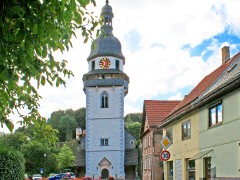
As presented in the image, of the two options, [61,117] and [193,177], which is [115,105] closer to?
[193,177]

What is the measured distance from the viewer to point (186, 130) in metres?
24.9

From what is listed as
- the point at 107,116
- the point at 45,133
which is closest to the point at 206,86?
the point at 45,133

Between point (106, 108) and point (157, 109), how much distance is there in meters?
28.0

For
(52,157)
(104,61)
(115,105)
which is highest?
(104,61)

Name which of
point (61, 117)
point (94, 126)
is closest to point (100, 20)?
point (94, 126)

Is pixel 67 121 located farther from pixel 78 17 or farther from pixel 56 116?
pixel 78 17

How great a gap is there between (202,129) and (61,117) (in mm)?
130908

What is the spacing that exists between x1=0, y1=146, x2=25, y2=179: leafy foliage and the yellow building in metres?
8.80

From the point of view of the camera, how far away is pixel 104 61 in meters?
71.6

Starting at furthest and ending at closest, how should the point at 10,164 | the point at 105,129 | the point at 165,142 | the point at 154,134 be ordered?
1. the point at 105,129
2. the point at 154,134
3. the point at 165,142
4. the point at 10,164

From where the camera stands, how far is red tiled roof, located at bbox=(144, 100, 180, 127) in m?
41.3

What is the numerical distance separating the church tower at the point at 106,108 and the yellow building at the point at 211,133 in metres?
39.7

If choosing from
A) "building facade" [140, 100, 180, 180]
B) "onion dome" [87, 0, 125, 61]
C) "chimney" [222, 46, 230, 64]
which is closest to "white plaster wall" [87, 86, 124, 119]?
"onion dome" [87, 0, 125, 61]

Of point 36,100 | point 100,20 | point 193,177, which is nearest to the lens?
point 100,20
